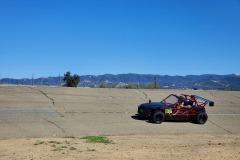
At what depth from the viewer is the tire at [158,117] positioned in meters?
18.3

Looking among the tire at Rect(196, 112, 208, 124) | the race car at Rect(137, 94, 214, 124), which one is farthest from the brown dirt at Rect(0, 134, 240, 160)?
the tire at Rect(196, 112, 208, 124)

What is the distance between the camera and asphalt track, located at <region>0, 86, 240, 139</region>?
616 inches

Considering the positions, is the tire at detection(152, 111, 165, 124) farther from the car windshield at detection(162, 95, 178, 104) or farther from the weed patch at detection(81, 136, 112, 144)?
the weed patch at detection(81, 136, 112, 144)

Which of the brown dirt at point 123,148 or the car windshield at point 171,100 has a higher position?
the car windshield at point 171,100

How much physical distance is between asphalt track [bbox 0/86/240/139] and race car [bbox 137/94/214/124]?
35cm

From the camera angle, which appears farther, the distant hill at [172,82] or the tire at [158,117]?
the distant hill at [172,82]

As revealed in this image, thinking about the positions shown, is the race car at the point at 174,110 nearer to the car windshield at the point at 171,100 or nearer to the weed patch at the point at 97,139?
the car windshield at the point at 171,100

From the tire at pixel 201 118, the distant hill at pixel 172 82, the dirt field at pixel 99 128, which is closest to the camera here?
the dirt field at pixel 99 128

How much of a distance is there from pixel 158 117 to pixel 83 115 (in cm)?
353

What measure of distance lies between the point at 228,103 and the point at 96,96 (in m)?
9.38

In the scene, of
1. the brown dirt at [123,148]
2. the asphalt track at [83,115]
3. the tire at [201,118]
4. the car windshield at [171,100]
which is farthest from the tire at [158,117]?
the brown dirt at [123,148]

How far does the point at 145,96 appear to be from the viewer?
25.4 meters

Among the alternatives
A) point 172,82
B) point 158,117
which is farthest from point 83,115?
point 172,82

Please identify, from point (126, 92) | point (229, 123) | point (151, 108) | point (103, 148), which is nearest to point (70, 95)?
point (126, 92)
